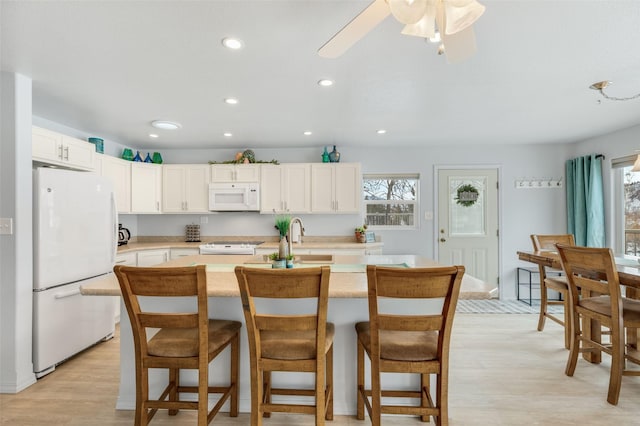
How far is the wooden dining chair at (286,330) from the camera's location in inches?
55.0

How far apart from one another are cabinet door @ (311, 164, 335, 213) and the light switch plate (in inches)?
125

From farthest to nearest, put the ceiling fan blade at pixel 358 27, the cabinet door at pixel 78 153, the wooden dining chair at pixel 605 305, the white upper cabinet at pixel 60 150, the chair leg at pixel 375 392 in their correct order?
the cabinet door at pixel 78 153, the white upper cabinet at pixel 60 150, the wooden dining chair at pixel 605 305, the chair leg at pixel 375 392, the ceiling fan blade at pixel 358 27

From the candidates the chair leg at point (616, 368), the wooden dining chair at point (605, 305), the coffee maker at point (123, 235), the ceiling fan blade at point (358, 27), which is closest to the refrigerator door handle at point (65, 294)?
the coffee maker at point (123, 235)

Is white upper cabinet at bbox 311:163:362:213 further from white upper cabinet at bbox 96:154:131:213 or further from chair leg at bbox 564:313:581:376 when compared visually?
chair leg at bbox 564:313:581:376

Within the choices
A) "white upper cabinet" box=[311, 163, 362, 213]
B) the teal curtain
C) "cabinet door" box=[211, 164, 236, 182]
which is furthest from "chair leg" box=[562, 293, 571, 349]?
"cabinet door" box=[211, 164, 236, 182]

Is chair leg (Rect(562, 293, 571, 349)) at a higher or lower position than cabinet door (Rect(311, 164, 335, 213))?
lower

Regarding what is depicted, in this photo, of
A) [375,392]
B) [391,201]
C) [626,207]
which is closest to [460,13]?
[375,392]

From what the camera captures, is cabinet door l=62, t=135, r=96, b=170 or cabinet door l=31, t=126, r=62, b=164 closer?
cabinet door l=31, t=126, r=62, b=164

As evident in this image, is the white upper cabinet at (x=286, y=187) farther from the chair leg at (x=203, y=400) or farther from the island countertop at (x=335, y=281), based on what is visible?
the chair leg at (x=203, y=400)

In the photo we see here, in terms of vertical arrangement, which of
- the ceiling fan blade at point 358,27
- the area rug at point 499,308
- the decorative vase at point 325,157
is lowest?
the area rug at point 499,308

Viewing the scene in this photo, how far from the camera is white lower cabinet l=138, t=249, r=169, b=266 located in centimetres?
410

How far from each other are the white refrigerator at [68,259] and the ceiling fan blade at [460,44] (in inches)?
118

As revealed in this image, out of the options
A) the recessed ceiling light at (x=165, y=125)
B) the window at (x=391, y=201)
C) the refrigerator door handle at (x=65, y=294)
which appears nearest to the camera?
the refrigerator door handle at (x=65, y=294)

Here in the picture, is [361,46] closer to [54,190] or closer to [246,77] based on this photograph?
[246,77]
